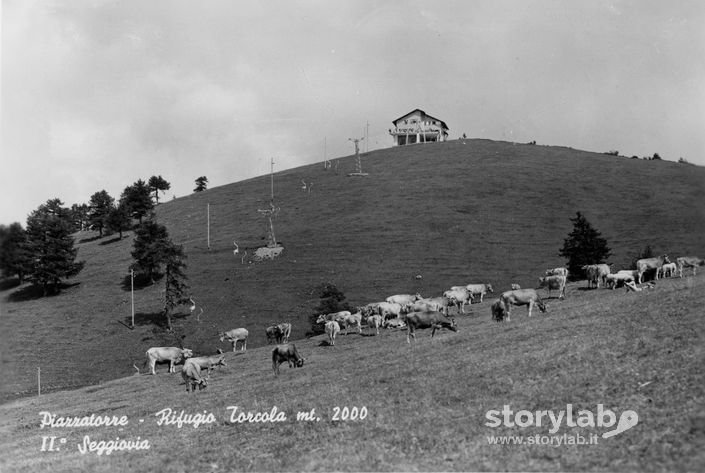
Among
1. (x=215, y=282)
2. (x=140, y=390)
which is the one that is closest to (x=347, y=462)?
(x=140, y=390)

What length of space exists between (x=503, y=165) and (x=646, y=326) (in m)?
113

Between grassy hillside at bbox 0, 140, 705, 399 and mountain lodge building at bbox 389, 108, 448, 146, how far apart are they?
128ft

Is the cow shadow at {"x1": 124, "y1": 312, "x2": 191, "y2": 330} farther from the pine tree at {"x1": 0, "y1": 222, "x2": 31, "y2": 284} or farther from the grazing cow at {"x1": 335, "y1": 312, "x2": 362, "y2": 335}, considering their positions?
the pine tree at {"x1": 0, "y1": 222, "x2": 31, "y2": 284}

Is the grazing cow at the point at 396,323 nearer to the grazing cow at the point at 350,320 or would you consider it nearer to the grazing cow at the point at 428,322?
the grazing cow at the point at 350,320

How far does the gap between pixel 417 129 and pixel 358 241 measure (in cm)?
9722

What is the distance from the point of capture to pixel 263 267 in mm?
83500

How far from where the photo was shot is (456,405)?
54.5ft

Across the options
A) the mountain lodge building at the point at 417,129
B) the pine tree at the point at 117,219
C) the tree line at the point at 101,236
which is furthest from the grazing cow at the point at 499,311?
the mountain lodge building at the point at 417,129

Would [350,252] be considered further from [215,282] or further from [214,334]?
[214,334]

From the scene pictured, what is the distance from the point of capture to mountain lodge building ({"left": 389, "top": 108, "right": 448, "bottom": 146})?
588ft

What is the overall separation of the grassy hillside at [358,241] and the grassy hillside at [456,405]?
92.2ft

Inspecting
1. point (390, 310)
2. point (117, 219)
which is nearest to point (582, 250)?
point (390, 310)

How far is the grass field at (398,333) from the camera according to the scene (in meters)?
14.5

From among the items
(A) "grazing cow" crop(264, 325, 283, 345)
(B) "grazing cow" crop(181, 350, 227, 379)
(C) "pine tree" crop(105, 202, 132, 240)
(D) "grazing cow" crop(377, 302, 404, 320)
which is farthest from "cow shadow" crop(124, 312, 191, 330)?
(C) "pine tree" crop(105, 202, 132, 240)
